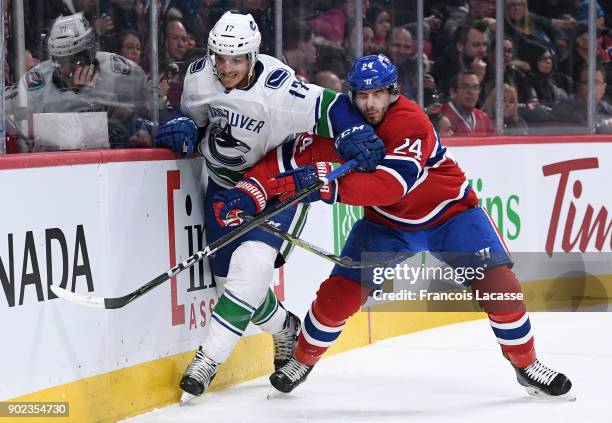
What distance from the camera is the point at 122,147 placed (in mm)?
4605

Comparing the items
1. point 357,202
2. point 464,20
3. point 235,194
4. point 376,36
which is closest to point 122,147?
point 235,194

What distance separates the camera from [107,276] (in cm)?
428

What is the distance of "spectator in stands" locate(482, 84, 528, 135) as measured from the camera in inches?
276

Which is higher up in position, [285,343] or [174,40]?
[174,40]

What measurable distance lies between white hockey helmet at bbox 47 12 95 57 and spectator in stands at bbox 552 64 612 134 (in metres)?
3.49

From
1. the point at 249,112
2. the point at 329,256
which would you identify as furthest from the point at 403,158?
the point at 249,112

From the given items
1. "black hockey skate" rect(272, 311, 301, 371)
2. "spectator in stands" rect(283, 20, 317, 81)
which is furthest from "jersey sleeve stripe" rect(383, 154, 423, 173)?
"spectator in stands" rect(283, 20, 317, 81)

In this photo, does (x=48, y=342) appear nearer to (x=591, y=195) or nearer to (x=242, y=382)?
(x=242, y=382)

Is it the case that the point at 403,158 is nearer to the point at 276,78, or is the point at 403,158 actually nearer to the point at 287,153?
the point at 287,153

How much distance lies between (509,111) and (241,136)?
274 cm

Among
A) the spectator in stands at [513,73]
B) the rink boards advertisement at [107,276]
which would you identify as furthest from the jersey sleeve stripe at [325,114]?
the spectator in stands at [513,73]

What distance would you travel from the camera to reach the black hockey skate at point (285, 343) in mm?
5062

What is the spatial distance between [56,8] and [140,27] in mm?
519

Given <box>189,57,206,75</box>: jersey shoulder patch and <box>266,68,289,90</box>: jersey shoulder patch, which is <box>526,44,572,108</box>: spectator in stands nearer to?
<box>266,68,289,90</box>: jersey shoulder patch
